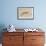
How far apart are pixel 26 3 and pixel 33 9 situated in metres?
0.30

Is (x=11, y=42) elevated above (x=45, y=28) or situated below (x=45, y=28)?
below

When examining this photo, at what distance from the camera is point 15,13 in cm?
429

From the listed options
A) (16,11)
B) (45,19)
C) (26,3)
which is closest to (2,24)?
(16,11)

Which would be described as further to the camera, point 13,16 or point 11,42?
point 13,16

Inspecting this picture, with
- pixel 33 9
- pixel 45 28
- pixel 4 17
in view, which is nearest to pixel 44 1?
pixel 33 9

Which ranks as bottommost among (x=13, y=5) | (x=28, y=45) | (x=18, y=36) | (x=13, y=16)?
(x=28, y=45)

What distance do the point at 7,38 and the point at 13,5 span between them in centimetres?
115

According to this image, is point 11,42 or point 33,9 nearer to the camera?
point 11,42

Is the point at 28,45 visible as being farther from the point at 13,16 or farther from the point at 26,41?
the point at 13,16

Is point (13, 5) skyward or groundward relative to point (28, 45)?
skyward

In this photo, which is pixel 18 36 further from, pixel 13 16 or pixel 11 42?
pixel 13 16

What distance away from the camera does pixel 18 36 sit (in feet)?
12.4

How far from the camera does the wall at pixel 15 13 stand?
4266 mm

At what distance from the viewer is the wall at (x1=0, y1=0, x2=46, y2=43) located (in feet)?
14.0
